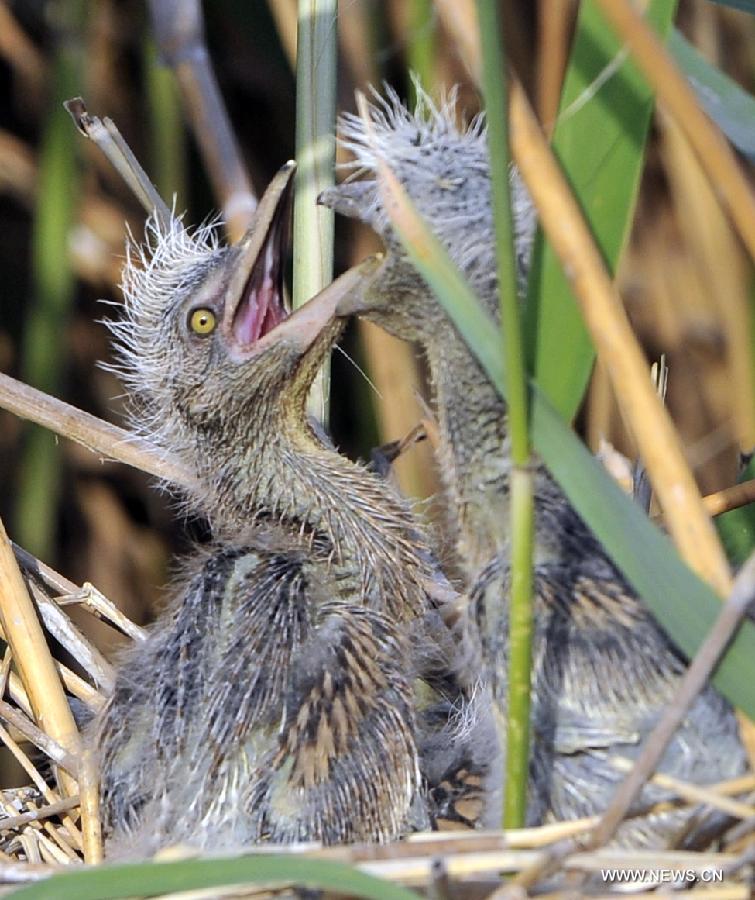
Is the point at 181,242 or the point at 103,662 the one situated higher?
the point at 181,242

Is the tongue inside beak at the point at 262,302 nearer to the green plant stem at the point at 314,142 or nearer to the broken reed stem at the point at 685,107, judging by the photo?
the green plant stem at the point at 314,142

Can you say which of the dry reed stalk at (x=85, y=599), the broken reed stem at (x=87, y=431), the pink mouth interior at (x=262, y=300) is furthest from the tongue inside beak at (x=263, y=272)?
the dry reed stalk at (x=85, y=599)

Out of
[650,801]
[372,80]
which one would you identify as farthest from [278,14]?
[650,801]

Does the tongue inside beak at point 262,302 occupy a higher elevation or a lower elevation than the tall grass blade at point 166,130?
lower

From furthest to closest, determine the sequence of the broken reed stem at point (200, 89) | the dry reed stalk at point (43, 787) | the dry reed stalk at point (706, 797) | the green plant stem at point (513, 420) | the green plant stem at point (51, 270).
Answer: the green plant stem at point (51, 270), the broken reed stem at point (200, 89), the dry reed stalk at point (43, 787), the dry reed stalk at point (706, 797), the green plant stem at point (513, 420)

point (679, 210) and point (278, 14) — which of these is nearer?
point (278, 14)

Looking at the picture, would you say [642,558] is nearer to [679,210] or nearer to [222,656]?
[222,656]

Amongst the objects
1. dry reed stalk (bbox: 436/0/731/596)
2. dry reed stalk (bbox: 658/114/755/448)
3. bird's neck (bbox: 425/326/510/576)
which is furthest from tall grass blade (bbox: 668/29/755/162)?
dry reed stalk (bbox: 658/114/755/448)

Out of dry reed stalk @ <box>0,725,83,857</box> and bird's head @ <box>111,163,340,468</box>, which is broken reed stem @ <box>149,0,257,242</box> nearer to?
bird's head @ <box>111,163,340,468</box>
